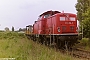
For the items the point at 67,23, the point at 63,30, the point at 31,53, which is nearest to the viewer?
the point at 31,53

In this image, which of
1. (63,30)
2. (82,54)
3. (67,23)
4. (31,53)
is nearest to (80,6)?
(67,23)

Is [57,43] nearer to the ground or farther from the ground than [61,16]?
nearer to the ground

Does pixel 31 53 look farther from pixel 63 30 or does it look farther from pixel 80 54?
pixel 63 30

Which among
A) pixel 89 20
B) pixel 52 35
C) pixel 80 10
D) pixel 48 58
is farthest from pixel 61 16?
pixel 80 10

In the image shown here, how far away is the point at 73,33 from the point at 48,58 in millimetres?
7107

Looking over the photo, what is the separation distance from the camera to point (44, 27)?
18031 millimetres

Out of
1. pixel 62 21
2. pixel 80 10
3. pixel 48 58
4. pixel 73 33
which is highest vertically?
pixel 80 10

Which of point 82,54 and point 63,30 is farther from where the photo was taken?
point 63,30

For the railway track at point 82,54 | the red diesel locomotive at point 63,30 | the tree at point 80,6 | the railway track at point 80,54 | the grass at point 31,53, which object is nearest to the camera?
the grass at point 31,53

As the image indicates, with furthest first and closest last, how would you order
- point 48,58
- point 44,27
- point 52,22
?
1. point 44,27
2. point 52,22
3. point 48,58

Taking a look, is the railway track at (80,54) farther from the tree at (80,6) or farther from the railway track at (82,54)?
the tree at (80,6)

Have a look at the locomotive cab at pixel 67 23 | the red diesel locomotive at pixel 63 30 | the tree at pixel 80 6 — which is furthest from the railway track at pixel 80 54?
the tree at pixel 80 6

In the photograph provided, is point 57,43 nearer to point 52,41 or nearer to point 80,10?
point 52,41

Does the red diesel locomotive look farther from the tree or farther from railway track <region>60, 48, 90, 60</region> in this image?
the tree
